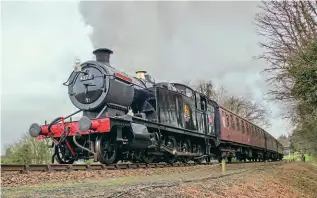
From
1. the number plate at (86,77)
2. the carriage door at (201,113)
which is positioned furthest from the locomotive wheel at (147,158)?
the number plate at (86,77)

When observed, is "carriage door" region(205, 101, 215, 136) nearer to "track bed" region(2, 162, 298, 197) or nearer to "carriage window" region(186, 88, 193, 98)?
"carriage window" region(186, 88, 193, 98)

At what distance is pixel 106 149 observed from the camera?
43.6ft

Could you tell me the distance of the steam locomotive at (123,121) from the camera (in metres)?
13.0

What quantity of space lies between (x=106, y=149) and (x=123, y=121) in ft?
3.96

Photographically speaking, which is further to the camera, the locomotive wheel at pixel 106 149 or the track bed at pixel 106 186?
the locomotive wheel at pixel 106 149

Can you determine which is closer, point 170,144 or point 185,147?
point 170,144

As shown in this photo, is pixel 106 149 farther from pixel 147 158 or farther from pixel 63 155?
pixel 147 158

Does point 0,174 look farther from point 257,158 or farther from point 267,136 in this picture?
point 267,136

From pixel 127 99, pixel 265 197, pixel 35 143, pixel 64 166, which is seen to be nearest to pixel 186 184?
pixel 265 197

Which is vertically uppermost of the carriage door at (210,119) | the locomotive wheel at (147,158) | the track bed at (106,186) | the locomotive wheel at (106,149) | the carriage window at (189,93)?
the carriage window at (189,93)

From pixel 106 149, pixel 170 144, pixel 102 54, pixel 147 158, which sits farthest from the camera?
pixel 170 144

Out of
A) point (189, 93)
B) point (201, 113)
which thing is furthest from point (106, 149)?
point (201, 113)

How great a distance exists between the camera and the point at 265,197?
10.5 metres

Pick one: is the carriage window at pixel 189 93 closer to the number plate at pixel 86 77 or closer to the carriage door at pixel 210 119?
the carriage door at pixel 210 119
